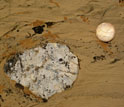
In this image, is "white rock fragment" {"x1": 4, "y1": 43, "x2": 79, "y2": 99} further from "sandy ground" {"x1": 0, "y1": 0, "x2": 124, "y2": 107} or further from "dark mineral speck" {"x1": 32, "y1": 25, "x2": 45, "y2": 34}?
"dark mineral speck" {"x1": 32, "y1": 25, "x2": 45, "y2": 34}

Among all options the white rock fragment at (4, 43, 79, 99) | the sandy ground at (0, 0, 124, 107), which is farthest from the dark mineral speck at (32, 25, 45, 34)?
the white rock fragment at (4, 43, 79, 99)

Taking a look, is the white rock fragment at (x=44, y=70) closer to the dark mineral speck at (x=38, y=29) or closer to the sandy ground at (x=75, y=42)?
the sandy ground at (x=75, y=42)

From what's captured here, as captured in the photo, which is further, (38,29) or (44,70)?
(38,29)

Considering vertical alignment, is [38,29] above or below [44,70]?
above

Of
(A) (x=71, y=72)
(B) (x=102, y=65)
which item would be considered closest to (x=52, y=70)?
(A) (x=71, y=72)

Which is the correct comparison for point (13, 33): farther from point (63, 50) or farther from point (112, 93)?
point (112, 93)

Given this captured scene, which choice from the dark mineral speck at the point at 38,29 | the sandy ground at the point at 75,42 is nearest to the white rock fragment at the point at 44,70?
the sandy ground at the point at 75,42
